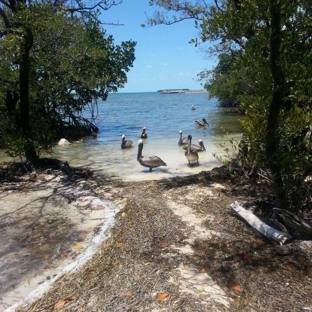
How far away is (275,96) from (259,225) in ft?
6.39

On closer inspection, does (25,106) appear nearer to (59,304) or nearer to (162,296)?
(59,304)

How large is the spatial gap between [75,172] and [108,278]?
6115 mm

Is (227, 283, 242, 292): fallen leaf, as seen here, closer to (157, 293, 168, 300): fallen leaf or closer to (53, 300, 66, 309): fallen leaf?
(157, 293, 168, 300): fallen leaf

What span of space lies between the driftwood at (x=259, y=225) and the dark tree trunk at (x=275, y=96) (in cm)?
56

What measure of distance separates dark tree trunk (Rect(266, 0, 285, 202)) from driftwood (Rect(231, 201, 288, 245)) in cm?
56

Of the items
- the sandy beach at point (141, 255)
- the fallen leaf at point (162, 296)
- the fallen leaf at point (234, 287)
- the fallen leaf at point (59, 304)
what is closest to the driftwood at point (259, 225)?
the sandy beach at point (141, 255)

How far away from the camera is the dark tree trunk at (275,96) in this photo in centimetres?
430

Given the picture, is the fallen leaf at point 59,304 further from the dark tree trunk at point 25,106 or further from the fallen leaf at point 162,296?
the dark tree trunk at point 25,106

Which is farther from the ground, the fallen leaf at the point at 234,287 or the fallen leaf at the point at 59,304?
the fallen leaf at the point at 234,287

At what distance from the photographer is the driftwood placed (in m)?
4.86

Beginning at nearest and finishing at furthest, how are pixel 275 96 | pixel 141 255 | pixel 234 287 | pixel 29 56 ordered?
pixel 234 287
pixel 141 255
pixel 275 96
pixel 29 56

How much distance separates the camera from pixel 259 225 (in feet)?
17.4

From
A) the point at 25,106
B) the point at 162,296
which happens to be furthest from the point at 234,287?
the point at 25,106

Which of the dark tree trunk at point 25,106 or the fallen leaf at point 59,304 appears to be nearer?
the fallen leaf at point 59,304
